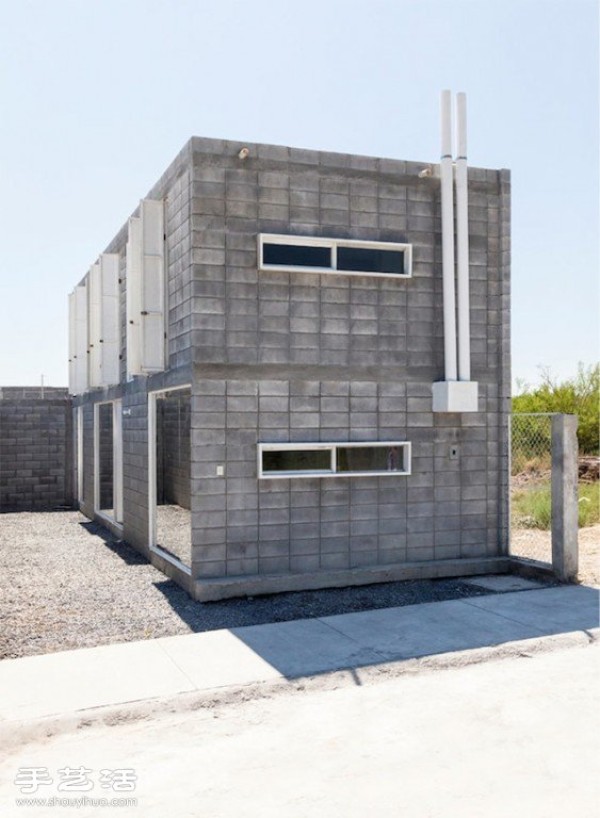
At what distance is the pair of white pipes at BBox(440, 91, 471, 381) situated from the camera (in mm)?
10227

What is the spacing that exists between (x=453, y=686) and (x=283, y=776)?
2132 mm

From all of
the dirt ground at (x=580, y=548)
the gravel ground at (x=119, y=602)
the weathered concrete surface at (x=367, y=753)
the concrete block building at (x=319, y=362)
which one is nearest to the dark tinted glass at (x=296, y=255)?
the concrete block building at (x=319, y=362)

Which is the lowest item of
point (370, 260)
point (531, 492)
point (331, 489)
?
point (531, 492)

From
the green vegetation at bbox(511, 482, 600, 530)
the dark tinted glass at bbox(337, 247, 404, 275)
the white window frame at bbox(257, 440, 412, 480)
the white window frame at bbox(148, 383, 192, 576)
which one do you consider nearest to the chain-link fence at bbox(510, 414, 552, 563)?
the green vegetation at bbox(511, 482, 600, 530)

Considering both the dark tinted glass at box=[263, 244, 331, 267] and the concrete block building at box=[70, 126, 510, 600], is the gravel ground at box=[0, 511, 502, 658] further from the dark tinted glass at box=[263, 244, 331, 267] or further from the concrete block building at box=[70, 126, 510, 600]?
the dark tinted glass at box=[263, 244, 331, 267]

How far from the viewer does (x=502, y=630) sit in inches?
305

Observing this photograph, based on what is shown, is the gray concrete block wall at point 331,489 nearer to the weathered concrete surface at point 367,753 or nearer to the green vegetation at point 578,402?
the weathered concrete surface at point 367,753

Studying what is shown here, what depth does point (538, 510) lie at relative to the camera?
14.3 metres

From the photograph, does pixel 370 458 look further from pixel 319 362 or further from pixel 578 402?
pixel 578 402

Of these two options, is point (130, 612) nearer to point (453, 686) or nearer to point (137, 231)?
point (453, 686)

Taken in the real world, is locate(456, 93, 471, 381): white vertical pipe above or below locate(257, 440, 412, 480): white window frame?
above

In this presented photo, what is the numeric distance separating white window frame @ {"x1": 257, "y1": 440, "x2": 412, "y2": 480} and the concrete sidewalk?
2.03m

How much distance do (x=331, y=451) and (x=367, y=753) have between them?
523 cm

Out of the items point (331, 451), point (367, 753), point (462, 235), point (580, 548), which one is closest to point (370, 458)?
point (331, 451)
